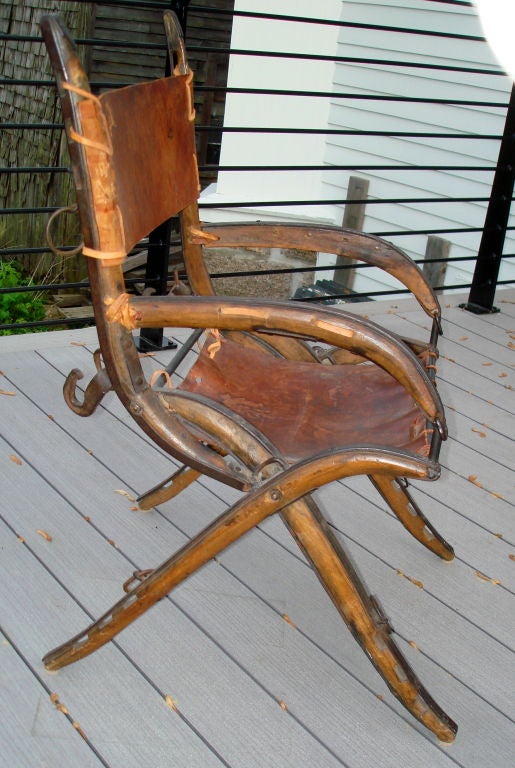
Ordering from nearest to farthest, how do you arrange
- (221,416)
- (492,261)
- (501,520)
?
1. (221,416)
2. (501,520)
3. (492,261)

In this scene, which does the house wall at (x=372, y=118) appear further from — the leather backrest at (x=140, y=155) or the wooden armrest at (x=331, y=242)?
the leather backrest at (x=140, y=155)

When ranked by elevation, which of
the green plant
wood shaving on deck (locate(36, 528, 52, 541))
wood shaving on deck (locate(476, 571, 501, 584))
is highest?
wood shaving on deck (locate(36, 528, 52, 541))

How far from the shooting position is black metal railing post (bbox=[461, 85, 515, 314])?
3.39 m

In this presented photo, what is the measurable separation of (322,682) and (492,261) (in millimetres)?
2293

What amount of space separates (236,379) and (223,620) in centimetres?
46

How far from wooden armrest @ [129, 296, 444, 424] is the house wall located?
3939 mm

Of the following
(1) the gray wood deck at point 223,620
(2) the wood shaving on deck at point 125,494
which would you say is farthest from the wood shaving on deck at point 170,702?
(2) the wood shaving on deck at point 125,494

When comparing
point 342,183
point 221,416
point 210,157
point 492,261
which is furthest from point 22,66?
point 221,416

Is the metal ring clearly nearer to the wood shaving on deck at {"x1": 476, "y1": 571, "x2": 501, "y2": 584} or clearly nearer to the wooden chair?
the wooden chair

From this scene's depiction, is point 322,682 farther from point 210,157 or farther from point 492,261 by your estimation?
point 210,157

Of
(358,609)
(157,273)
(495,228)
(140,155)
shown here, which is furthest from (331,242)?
(495,228)

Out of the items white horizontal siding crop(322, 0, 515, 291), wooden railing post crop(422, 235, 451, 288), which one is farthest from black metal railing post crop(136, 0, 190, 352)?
wooden railing post crop(422, 235, 451, 288)

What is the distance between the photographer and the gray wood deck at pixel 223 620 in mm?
1517

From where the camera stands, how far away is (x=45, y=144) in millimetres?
7035
